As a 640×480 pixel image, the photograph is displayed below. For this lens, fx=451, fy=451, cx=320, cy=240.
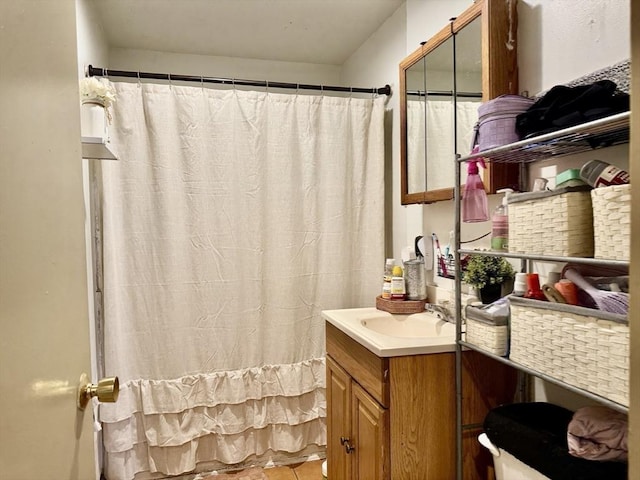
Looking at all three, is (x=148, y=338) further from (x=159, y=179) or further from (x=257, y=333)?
(x=159, y=179)

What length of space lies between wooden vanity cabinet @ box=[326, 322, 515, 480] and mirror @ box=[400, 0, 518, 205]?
2.06ft

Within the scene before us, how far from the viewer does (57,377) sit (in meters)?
0.70

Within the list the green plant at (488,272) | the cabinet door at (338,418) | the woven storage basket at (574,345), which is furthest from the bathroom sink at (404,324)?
the woven storage basket at (574,345)

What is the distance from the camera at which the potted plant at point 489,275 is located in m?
1.50

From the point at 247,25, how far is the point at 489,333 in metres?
2.16

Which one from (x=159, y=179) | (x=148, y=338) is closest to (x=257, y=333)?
(x=148, y=338)

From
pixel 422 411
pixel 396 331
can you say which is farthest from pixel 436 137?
pixel 422 411

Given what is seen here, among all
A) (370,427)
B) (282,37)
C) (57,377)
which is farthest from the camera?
(282,37)

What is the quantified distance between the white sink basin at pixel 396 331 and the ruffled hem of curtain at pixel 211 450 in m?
0.90

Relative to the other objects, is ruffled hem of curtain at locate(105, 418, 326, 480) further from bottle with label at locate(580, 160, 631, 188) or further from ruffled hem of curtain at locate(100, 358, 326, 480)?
bottle with label at locate(580, 160, 631, 188)

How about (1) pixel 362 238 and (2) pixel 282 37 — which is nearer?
(1) pixel 362 238

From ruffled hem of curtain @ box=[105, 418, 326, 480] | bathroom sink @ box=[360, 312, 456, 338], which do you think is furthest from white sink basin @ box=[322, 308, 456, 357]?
ruffled hem of curtain @ box=[105, 418, 326, 480]

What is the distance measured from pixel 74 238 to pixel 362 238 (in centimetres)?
183

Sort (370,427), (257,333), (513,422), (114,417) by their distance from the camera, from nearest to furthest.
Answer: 1. (513,422)
2. (370,427)
3. (114,417)
4. (257,333)
